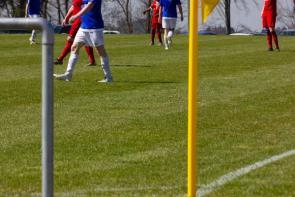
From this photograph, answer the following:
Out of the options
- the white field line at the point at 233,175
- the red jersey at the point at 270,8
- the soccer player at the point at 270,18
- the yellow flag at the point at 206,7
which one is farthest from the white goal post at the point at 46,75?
the red jersey at the point at 270,8

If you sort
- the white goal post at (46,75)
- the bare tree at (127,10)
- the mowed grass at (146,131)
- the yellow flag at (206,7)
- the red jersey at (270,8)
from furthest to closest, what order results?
the bare tree at (127,10) → the red jersey at (270,8) → the mowed grass at (146,131) → the yellow flag at (206,7) → the white goal post at (46,75)

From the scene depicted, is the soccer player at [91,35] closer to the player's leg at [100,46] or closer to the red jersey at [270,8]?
the player's leg at [100,46]

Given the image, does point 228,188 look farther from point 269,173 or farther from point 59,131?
point 59,131

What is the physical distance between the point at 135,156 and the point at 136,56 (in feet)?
57.0

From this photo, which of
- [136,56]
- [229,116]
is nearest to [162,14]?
[136,56]

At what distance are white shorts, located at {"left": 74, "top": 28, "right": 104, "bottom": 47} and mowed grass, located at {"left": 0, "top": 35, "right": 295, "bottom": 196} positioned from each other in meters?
0.70

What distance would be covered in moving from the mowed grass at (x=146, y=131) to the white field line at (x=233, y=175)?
8 cm

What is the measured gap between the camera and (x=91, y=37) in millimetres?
16922

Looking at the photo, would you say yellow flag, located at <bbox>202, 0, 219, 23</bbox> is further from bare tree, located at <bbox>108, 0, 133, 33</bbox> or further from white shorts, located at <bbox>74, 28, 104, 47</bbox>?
bare tree, located at <bbox>108, 0, 133, 33</bbox>

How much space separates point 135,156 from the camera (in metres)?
8.88

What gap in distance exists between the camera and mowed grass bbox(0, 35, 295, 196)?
25.0 ft

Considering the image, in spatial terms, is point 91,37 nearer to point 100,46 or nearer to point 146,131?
point 100,46

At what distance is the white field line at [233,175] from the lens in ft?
23.8

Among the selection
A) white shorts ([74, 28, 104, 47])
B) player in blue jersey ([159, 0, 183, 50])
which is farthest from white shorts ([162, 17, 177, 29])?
white shorts ([74, 28, 104, 47])
